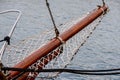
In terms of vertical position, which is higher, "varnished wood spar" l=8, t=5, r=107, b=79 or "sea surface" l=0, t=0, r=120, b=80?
"varnished wood spar" l=8, t=5, r=107, b=79

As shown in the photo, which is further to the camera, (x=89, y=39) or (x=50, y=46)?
(x=89, y=39)

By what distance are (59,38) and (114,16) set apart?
43.7 metres

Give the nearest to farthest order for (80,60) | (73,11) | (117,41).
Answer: (80,60) → (117,41) → (73,11)

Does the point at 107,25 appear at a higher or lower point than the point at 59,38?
lower

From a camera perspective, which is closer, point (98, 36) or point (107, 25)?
point (98, 36)

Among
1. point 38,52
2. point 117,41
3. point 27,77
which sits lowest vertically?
point 117,41

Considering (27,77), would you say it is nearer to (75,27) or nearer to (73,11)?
(75,27)

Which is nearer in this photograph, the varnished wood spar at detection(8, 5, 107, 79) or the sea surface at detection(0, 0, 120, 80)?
the varnished wood spar at detection(8, 5, 107, 79)

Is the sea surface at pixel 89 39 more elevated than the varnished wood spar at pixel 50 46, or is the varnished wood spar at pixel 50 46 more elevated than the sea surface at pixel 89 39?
the varnished wood spar at pixel 50 46

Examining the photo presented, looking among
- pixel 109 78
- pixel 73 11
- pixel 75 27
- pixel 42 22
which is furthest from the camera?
pixel 73 11

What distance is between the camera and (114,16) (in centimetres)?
5062

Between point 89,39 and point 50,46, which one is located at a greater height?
point 50,46

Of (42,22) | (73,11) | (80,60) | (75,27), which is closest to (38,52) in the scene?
(75,27)

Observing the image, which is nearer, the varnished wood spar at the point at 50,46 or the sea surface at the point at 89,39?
the varnished wood spar at the point at 50,46
